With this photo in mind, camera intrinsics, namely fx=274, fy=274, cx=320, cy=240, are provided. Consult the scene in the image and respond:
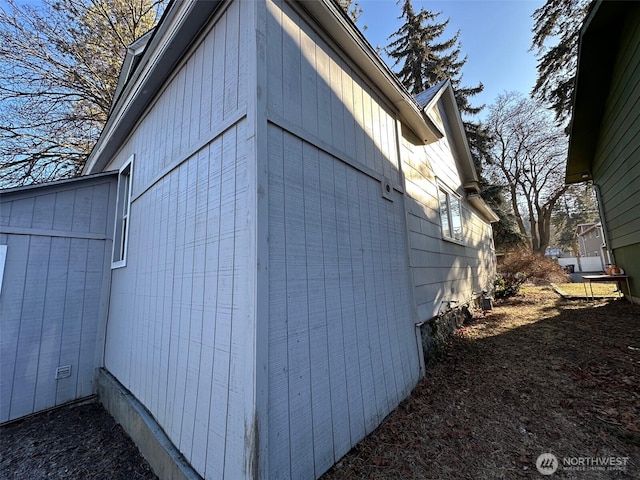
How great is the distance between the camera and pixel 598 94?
6.18 meters

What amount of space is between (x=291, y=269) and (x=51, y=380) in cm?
452

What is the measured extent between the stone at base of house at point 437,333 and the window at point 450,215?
179 centimetres

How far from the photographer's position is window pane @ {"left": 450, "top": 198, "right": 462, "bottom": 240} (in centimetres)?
734

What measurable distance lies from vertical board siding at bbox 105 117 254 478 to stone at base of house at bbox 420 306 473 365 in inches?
126

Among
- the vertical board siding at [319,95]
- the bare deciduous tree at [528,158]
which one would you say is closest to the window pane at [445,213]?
the vertical board siding at [319,95]

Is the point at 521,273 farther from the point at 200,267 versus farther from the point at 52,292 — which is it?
the point at 52,292

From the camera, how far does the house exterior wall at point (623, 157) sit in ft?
15.9

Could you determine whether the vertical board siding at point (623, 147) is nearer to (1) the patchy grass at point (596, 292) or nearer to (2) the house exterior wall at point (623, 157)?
(2) the house exterior wall at point (623, 157)

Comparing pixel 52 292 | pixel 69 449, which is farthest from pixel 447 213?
pixel 52 292

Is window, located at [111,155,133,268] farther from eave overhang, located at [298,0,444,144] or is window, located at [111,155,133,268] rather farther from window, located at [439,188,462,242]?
window, located at [439,188,462,242]

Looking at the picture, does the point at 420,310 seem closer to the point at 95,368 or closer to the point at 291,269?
the point at 291,269

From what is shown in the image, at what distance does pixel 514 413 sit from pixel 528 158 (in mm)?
24035

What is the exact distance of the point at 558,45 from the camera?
10.4m

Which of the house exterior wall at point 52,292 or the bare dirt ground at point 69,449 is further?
the house exterior wall at point 52,292
